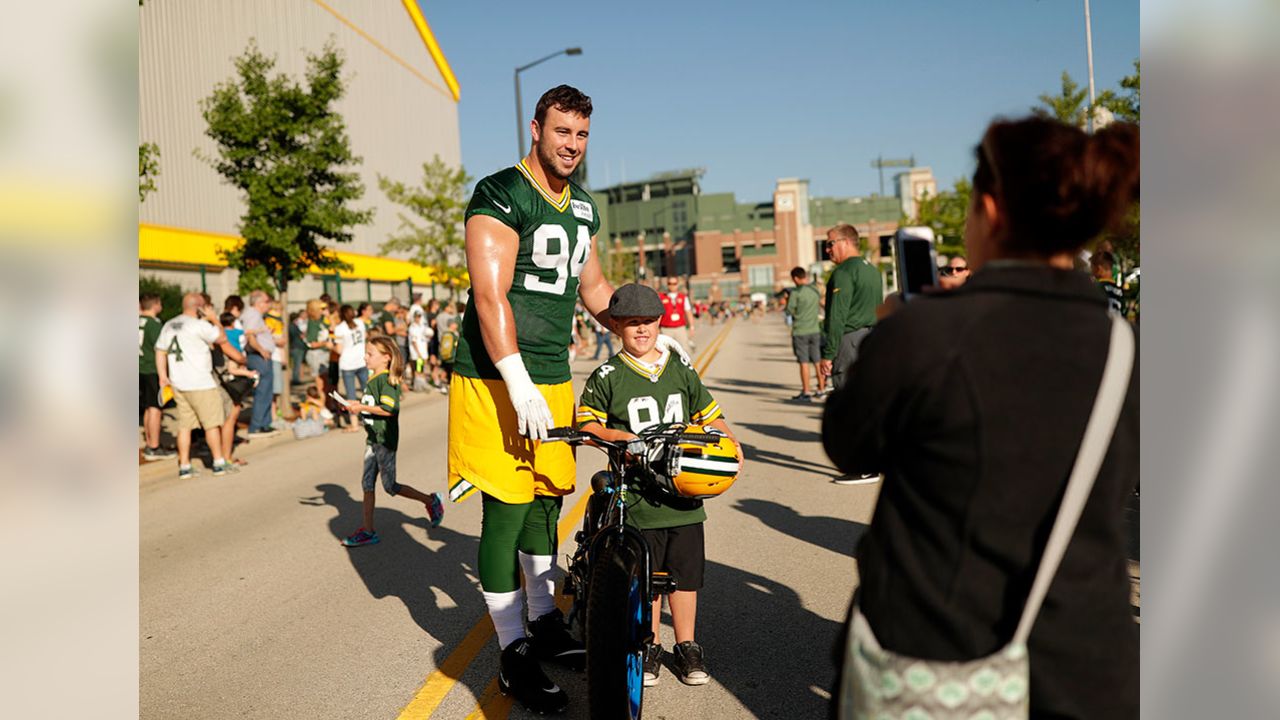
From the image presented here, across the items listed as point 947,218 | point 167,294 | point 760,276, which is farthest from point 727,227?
point 167,294

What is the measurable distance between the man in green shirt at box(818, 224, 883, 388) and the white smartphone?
676 centimetres

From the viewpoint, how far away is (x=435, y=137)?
50.9 metres

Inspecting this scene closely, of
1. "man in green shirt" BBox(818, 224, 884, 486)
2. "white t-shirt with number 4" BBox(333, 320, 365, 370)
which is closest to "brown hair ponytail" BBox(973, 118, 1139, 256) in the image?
"man in green shirt" BBox(818, 224, 884, 486)

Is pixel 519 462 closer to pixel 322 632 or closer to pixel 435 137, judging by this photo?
pixel 322 632

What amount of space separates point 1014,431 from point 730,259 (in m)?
126

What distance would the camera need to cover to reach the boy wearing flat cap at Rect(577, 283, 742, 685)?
407 cm

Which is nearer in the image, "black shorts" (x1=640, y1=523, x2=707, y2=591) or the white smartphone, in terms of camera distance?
the white smartphone

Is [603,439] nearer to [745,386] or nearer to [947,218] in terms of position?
[745,386]

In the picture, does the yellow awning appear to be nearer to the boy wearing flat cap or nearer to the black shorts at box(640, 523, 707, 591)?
the boy wearing flat cap

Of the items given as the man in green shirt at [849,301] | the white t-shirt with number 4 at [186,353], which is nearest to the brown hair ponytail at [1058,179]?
the man in green shirt at [849,301]

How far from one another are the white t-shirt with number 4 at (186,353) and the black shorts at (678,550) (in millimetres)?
8126

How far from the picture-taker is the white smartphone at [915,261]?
77.5 inches

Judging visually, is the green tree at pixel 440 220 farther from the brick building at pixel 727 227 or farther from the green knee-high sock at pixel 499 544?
the brick building at pixel 727 227

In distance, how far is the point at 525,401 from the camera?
3.46m
